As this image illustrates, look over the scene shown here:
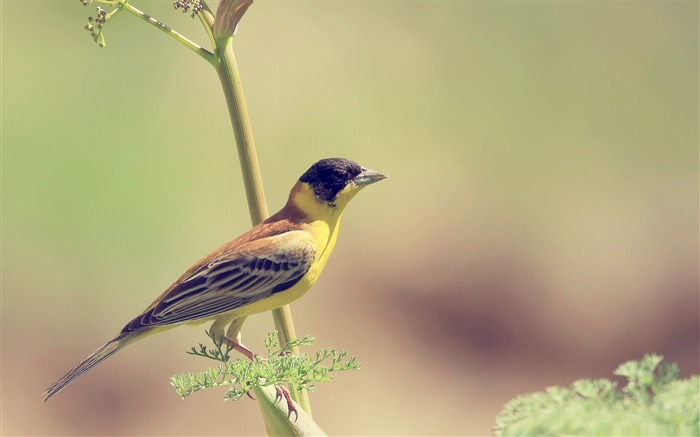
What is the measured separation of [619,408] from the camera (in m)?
1.84

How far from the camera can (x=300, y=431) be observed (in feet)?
7.32

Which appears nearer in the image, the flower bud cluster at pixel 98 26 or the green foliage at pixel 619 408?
the green foliage at pixel 619 408

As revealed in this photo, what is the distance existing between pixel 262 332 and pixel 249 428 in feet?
2.84

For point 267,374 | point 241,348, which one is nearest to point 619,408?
point 267,374

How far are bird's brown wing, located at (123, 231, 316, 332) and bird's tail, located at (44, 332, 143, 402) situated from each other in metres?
0.04

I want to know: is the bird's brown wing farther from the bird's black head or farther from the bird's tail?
the bird's black head

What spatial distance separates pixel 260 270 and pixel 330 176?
1.56 feet

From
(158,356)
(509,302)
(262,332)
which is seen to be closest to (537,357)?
(509,302)

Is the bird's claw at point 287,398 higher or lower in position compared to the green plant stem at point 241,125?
A: lower

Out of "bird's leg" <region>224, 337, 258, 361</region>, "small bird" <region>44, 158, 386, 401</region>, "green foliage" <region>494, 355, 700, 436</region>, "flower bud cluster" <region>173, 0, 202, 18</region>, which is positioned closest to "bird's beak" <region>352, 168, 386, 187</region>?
"small bird" <region>44, 158, 386, 401</region>

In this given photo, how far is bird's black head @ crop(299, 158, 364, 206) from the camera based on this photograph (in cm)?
330

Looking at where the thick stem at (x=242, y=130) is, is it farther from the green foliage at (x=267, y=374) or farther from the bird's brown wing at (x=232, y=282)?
the bird's brown wing at (x=232, y=282)

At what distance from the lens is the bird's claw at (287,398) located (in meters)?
2.25

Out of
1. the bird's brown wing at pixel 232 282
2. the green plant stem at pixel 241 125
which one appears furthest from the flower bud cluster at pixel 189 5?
the bird's brown wing at pixel 232 282
